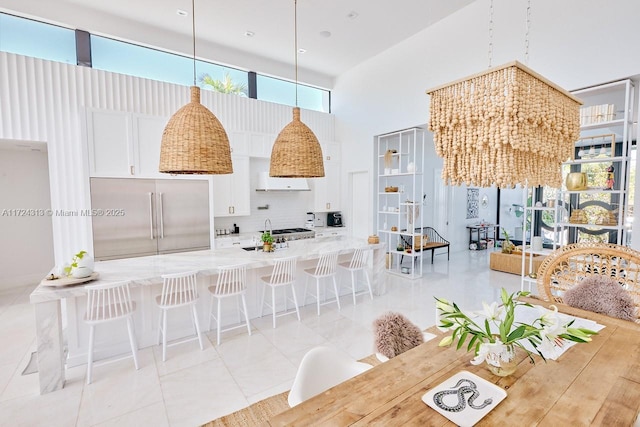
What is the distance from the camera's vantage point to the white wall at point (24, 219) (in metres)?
4.89

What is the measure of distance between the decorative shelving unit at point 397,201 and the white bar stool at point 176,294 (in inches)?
154

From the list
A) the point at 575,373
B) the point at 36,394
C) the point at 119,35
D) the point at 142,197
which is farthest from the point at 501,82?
the point at 119,35

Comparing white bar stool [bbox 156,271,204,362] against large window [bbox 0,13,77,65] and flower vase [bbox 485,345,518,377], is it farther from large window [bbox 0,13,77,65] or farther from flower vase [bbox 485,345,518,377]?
large window [bbox 0,13,77,65]

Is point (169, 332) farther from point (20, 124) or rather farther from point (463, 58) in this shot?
point (463, 58)

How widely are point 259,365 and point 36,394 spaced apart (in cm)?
179

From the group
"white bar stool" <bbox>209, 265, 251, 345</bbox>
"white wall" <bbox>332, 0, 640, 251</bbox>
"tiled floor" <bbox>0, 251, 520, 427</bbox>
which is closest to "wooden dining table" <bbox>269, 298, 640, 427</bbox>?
"tiled floor" <bbox>0, 251, 520, 427</bbox>

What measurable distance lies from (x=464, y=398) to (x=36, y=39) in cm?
646

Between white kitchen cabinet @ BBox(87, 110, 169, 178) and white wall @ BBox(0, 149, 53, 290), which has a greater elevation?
white kitchen cabinet @ BBox(87, 110, 169, 178)

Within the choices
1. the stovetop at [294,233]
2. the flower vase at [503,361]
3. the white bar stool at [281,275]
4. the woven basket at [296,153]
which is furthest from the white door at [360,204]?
the flower vase at [503,361]

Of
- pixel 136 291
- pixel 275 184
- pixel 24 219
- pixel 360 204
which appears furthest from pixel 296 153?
pixel 24 219

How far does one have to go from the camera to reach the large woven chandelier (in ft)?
4.12

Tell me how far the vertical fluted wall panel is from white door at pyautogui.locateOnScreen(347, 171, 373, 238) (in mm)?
4112

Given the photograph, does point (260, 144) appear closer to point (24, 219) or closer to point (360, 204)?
point (360, 204)

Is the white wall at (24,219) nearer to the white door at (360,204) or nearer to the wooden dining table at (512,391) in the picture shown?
the white door at (360,204)
